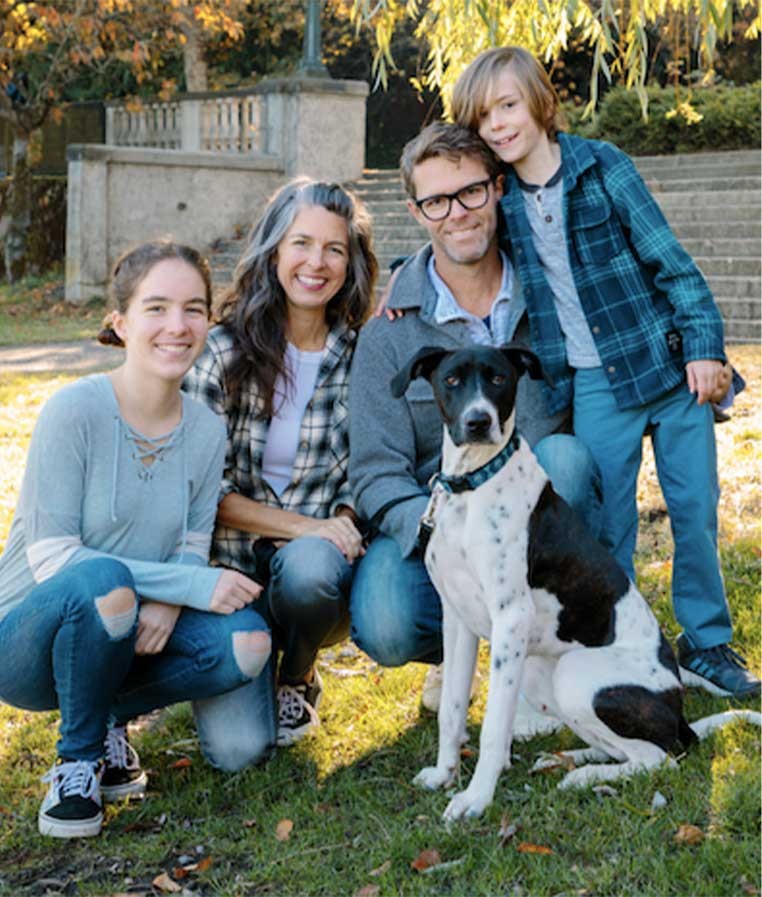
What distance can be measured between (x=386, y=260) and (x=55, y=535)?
35.8 feet

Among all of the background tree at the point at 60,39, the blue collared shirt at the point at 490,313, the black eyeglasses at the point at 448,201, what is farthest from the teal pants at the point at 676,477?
the background tree at the point at 60,39

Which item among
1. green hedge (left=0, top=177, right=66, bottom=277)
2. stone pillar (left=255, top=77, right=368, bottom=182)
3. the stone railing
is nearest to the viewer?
stone pillar (left=255, top=77, right=368, bottom=182)

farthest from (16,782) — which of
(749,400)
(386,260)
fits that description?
(386,260)

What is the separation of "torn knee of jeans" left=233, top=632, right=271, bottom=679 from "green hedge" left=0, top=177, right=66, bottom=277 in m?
15.1

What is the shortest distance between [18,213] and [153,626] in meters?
15.4

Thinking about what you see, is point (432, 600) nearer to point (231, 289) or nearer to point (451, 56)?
point (231, 289)

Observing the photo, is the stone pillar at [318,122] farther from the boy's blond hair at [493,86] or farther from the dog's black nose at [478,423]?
the dog's black nose at [478,423]

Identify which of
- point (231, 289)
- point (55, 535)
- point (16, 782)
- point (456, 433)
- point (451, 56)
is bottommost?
point (16, 782)

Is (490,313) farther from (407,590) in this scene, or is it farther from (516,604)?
(516,604)

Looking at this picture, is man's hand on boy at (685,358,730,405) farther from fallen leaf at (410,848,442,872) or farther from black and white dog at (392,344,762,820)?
fallen leaf at (410,848,442,872)

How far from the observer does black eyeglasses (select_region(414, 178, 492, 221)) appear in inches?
146

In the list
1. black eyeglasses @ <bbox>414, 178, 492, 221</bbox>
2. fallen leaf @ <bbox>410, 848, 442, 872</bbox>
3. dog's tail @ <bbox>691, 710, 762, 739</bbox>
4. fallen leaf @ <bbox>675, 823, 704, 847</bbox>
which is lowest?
fallen leaf @ <bbox>410, 848, 442, 872</bbox>

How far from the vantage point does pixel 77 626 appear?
10.5 feet

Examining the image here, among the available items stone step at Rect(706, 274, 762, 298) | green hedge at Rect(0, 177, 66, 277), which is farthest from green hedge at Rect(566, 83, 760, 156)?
green hedge at Rect(0, 177, 66, 277)
